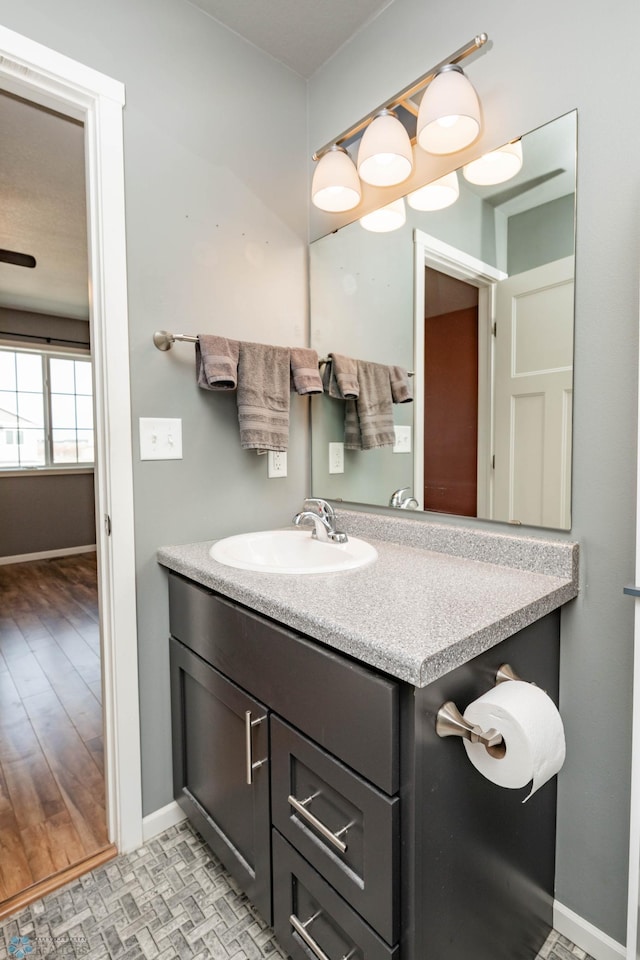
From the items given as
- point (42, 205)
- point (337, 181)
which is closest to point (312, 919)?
point (337, 181)

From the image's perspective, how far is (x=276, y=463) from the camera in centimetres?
171

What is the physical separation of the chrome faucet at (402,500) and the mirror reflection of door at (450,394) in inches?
2.0

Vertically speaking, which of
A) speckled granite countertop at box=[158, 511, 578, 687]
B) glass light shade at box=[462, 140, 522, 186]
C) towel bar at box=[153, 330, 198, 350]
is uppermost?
glass light shade at box=[462, 140, 522, 186]

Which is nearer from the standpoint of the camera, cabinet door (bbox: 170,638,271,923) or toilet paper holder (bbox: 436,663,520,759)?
toilet paper holder (bbox: 436,663,520,759)

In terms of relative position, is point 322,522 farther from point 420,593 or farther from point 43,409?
point 43,409

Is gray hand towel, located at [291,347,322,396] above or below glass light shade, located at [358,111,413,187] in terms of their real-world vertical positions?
below

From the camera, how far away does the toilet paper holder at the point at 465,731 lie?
755 millimetres

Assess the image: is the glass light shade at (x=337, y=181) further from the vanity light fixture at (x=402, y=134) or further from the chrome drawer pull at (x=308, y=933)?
the chrome drawer pull at (x=308, y=933)

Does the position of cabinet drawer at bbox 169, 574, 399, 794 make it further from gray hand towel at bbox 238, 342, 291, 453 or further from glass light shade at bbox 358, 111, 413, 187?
glass light shade at bbox 358, 111, 413, 187

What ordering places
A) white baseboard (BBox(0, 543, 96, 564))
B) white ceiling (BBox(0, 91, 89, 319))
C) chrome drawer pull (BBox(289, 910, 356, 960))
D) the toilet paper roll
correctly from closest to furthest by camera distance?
the toilet paper roll, chrome drawer pull (BBox(289, 910, 356, 960)), white ceiling (BBox(0, 91, 89, 319)), white baseboard (BBox(0, 543, 96, 564))

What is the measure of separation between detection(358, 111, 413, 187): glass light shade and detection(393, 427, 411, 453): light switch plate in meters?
0.72

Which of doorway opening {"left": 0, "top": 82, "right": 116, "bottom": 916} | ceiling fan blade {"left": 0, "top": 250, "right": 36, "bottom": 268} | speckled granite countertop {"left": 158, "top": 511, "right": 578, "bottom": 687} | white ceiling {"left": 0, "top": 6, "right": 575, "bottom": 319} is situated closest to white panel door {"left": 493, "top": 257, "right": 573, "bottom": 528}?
speckled granite countertop {"left": 158, "top": 511, "right": 578, "bottom": 687}

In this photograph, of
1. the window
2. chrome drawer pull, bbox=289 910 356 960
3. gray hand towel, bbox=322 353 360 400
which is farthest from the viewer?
the window

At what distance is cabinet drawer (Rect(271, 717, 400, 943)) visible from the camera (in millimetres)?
759
